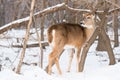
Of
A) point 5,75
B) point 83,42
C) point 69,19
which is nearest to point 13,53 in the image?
point 69,19

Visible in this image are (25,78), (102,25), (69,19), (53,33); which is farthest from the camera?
(69,19)

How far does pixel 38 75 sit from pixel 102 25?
3443 mm

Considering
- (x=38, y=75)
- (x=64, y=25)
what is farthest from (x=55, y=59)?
(x=38, y=75)

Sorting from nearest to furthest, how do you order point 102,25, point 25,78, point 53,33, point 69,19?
point 25,78, point 53,33, point 102,25, point 69,19

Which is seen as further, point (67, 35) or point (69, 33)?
Answer: point (69, 33)

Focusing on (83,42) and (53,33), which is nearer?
(53,33)

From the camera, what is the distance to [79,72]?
31.0 feet

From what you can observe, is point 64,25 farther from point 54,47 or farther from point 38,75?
point 38,75

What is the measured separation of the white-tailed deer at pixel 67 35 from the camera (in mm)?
9219

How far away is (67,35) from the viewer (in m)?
9.71

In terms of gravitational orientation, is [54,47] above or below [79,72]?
above

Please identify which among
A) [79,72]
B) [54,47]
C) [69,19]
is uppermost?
[69,19]

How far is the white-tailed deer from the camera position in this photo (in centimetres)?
922

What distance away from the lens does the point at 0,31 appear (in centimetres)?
941
